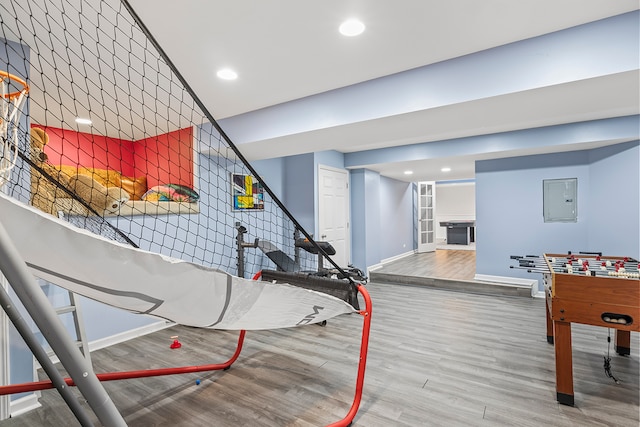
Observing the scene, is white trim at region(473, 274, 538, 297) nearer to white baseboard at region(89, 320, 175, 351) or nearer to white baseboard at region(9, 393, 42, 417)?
white baseboard at region(89, 320, 175, 351)

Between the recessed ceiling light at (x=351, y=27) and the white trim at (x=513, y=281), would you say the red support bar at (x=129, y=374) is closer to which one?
the recessed ceiling light at (x=351, y=27)

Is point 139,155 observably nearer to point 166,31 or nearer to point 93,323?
point 93,323

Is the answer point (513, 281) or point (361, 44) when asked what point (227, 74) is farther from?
point (513, 281)

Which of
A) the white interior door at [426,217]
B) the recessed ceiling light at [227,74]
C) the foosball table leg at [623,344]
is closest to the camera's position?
the recessed ceiling light at [227,74]

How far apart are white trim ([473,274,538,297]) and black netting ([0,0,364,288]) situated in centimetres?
268

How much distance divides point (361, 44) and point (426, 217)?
706cm

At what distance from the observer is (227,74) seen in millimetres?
2488

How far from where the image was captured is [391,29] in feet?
6.31

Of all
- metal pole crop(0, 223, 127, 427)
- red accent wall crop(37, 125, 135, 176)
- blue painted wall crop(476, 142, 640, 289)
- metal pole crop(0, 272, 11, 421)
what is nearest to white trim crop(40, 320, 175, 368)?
metal pole crop(0, 272, 11, 421)

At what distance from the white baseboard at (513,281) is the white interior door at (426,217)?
3.28 meters

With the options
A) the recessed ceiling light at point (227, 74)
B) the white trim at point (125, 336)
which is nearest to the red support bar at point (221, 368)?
the white trim at point (125, 336)

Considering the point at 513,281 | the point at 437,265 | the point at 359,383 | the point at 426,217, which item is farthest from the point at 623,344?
the point at 426,217

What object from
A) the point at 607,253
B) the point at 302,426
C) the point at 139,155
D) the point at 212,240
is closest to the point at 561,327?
the point at 302,426

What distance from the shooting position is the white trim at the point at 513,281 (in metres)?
4.48
